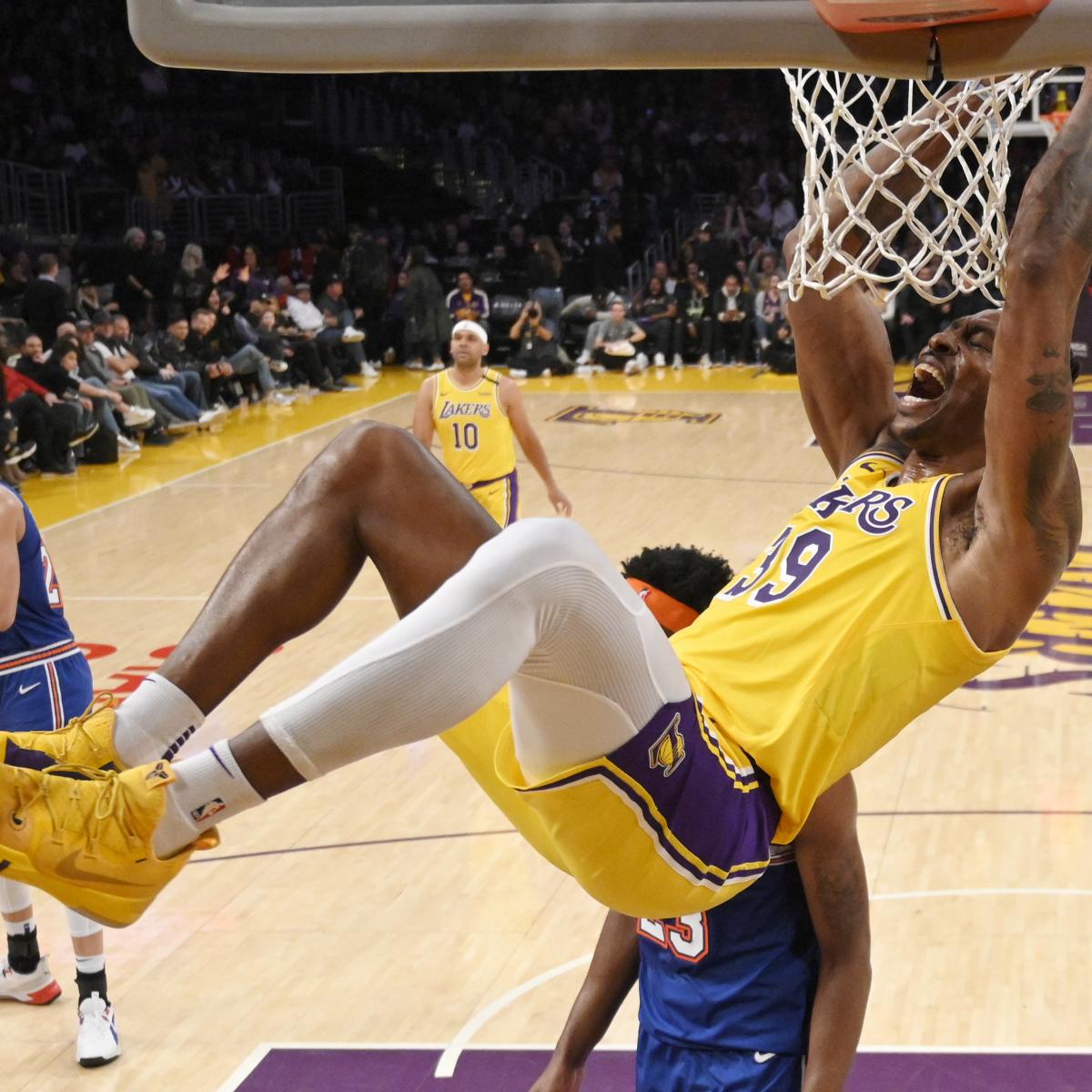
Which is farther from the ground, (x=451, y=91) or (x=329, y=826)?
(x=451, y=91)

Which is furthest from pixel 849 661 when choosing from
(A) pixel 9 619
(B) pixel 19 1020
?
(B) pixel 19 1020

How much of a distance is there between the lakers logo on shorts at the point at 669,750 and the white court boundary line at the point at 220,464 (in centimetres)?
1004

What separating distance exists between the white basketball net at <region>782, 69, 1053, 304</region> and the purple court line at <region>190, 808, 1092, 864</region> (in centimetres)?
352

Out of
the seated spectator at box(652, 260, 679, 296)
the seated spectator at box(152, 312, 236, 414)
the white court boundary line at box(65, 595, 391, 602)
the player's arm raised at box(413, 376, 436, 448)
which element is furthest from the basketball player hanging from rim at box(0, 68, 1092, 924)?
the seated spectator at box(652, 260, 679, 296)

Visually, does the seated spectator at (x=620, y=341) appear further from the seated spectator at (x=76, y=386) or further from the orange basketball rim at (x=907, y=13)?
the orange basketball rim at (x=907, y=13)

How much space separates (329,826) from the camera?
675 cm

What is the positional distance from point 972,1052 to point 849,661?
2366 mm

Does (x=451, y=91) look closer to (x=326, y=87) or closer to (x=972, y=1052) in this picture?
(x=326, y=87)

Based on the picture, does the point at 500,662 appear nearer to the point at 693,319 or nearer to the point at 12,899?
the point at 12,899

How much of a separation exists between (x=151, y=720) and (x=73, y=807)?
13.1 inches

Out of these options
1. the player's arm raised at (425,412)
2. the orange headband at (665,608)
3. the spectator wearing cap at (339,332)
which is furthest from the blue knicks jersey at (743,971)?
the spectator wearing cap at (339,332)

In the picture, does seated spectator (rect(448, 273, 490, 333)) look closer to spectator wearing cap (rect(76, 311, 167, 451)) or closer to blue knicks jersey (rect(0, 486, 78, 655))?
spectator wearing cap (rect(76, 311, 167, 451))

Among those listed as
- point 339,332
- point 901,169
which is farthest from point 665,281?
point 901,169

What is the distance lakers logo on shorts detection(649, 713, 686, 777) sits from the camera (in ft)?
8.84
